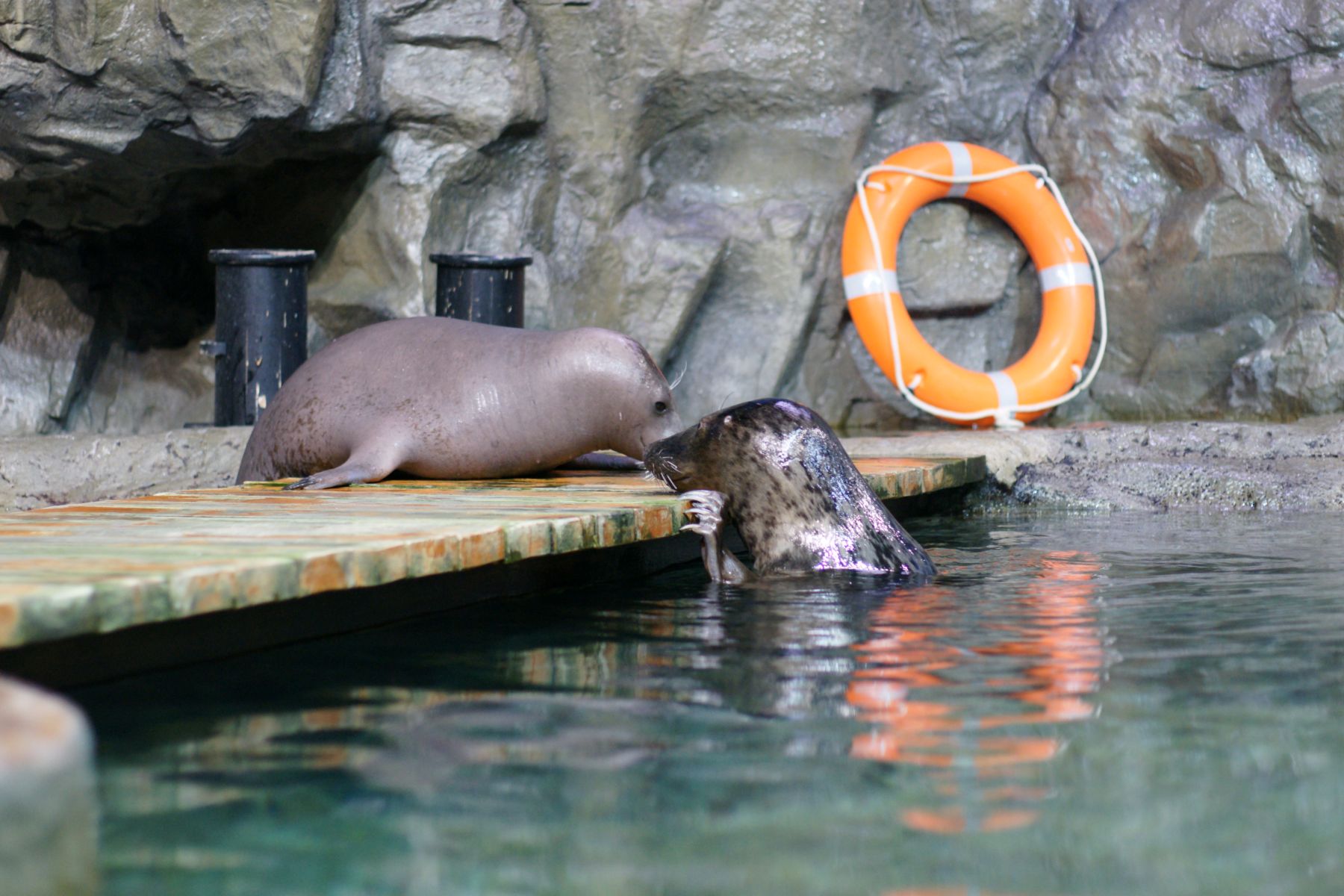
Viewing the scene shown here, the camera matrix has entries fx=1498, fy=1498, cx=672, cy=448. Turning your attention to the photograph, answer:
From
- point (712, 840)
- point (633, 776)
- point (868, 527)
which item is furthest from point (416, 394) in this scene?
point (712, 840)

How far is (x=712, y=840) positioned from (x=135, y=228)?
7.28 meters

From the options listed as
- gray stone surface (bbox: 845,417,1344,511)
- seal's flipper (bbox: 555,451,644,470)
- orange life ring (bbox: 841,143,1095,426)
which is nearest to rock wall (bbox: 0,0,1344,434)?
orange life ring (bbox: 841,143,1095,426)

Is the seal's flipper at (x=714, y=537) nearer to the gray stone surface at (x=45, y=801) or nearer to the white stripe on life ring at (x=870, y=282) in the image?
the gray stone surface at (x=45, y=801)

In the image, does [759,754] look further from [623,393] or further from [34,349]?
[34,349]

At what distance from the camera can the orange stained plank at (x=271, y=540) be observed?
2.33 meters

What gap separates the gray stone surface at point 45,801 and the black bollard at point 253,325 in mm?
5339

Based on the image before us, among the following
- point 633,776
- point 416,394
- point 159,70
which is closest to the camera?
point 633,776

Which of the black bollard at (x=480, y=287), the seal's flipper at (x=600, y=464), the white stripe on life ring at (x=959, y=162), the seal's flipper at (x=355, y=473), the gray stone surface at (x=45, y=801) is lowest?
the seal's flipper at (x=600, y=464)

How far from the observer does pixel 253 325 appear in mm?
6695

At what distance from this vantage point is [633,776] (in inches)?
83.5

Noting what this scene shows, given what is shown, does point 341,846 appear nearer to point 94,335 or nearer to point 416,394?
point 416,394

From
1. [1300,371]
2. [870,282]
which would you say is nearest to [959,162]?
[870,282]

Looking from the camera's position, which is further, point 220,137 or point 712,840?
point 220,137

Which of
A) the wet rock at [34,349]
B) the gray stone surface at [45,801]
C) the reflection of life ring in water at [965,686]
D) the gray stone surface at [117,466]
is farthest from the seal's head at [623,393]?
the wet rock at [34,349]
